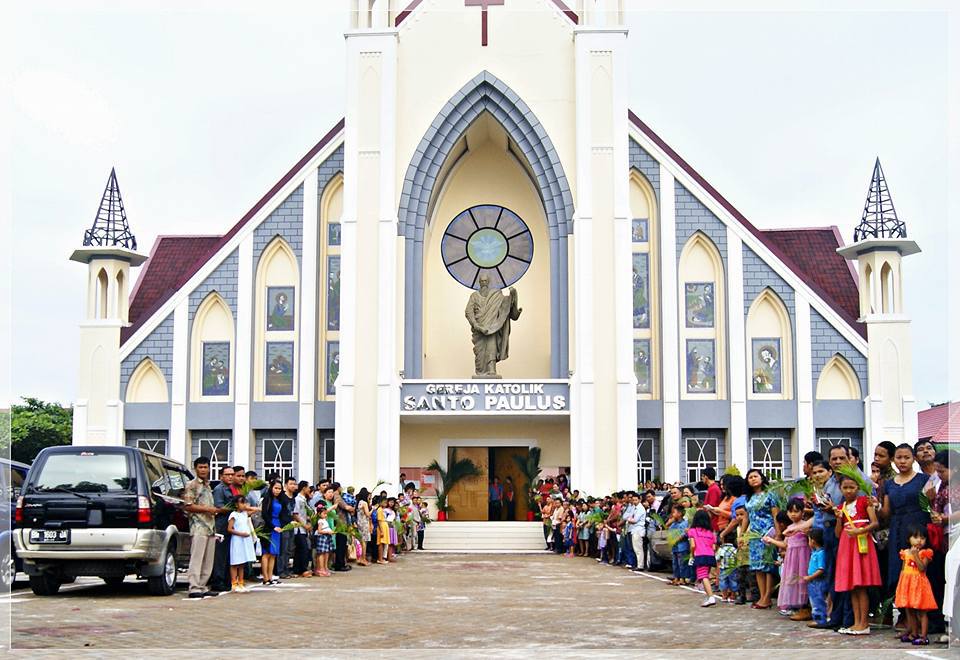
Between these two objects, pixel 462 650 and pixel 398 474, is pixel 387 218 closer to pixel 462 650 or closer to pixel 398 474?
pixel 398 474

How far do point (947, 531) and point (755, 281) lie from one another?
25.3 m

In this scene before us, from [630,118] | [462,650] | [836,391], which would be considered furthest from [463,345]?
[462,650]

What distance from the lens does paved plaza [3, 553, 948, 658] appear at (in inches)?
391

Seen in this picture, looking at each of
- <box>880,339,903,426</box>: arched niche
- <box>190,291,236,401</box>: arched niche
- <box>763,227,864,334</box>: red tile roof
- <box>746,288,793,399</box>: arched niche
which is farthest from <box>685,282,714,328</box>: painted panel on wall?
<box>190,291,236,401</box>: arched niche

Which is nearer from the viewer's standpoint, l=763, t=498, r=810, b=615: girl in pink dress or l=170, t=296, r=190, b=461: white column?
l=763, t=498, r=810, b=615: girl in pink dress

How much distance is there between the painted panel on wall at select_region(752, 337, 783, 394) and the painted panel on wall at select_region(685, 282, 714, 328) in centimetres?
161

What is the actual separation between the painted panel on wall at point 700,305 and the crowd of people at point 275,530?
41.2ft

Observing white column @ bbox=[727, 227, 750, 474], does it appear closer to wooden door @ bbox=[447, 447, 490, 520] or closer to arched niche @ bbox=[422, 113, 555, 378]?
arched niche @ bbox=[422, 113, 555, 378]

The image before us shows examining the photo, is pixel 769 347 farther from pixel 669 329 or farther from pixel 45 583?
pixel 45 583

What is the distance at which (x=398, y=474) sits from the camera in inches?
1312

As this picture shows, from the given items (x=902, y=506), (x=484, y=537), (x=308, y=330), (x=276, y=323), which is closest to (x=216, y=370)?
(x=276, y=323)

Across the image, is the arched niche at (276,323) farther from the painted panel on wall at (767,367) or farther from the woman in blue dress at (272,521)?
the woman in blue dress at (272,521)

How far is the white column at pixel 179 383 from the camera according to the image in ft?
115

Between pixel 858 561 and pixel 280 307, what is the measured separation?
2661 centimetres
